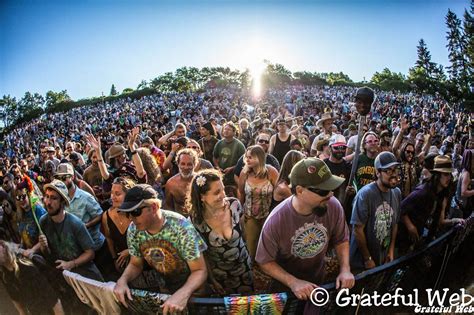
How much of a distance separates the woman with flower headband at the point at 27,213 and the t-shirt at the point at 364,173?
145 inches

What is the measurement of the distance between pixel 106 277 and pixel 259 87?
47.0 m

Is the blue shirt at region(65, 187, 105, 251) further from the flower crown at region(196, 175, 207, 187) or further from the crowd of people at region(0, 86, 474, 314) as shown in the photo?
the flower crown at region(196, 175, 207, 187)

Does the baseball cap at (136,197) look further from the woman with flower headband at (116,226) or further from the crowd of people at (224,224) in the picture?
the woman with flower headband at (116,226)

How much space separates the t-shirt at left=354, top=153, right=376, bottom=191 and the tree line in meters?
2.58

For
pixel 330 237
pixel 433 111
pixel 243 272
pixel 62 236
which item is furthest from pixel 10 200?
pixel 433 111

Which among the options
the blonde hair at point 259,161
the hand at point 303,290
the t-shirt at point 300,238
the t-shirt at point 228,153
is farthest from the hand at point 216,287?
the t-shirt at point 228,153

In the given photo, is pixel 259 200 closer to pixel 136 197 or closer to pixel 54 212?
pixel 136 197

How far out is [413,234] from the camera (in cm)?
329

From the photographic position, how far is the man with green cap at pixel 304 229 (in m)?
2.35

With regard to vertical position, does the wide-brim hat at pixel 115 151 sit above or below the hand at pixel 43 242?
above

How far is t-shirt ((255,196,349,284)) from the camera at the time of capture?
236cm

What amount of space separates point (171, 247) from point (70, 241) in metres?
1.22

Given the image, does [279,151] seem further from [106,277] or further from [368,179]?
[106,277]

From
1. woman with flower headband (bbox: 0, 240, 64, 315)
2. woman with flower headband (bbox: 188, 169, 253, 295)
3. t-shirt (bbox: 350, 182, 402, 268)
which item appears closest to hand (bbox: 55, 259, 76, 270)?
woman with flower headband (bbox: 0, 240, 64, 315)
